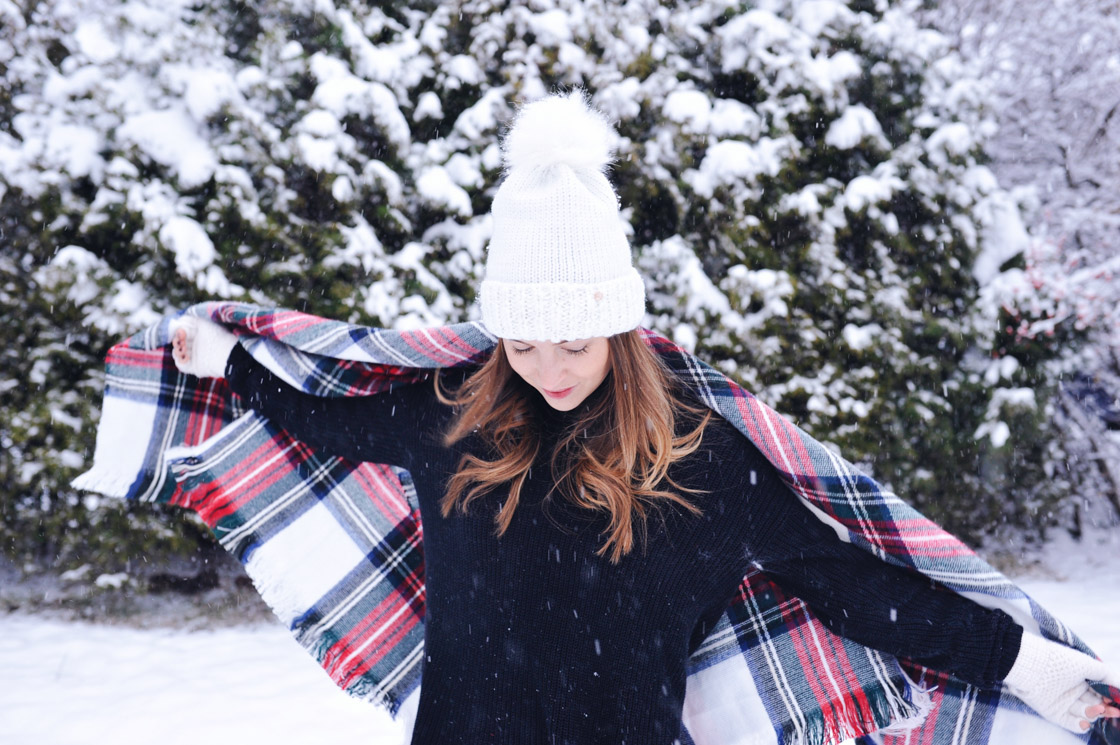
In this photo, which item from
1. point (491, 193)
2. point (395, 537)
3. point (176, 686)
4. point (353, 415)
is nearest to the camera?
point (353, 415)

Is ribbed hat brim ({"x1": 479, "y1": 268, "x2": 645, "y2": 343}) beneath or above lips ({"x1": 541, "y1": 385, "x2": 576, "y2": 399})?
above

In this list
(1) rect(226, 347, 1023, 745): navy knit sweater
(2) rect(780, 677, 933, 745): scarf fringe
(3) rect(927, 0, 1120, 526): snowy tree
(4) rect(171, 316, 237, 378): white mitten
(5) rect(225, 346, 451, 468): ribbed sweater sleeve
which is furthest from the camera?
(3) rect(927, 0, 1120, 526): snowy tree

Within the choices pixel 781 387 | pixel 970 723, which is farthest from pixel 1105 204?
pixel 970 723

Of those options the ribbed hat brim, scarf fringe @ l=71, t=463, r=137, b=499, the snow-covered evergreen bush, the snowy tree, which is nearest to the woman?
the ribbed hat brim

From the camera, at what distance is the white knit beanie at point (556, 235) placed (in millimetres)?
1326

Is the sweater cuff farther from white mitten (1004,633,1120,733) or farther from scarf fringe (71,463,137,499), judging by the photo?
scarf fringe (71,463,137,499)

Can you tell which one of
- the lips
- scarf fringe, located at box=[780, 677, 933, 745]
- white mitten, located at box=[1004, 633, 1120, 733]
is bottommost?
scarf fringe, located at box=[780, 677, 933, 745]

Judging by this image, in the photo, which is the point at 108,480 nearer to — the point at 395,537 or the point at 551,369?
the point at 395,537

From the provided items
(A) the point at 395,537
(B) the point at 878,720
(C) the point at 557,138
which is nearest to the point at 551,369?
(C) the point at 557,138

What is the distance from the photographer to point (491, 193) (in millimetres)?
4039

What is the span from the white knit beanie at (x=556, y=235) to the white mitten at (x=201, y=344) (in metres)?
0.99

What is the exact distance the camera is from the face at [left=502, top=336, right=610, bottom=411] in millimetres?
1404

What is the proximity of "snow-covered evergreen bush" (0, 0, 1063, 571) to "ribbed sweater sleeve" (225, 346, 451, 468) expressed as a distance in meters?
1.69

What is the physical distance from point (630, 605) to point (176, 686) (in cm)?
277
